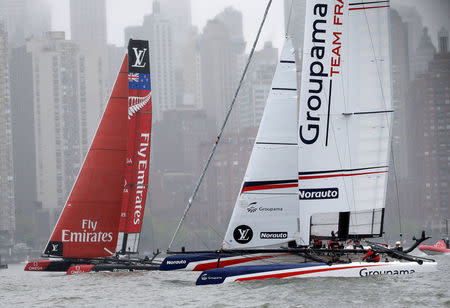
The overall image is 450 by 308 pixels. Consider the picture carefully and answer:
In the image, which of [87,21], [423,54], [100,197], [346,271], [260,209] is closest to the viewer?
[346,271]

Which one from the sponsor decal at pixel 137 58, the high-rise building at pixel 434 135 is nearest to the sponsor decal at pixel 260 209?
the sponsor decal at pixel 137 58

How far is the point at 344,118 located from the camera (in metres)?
20.9

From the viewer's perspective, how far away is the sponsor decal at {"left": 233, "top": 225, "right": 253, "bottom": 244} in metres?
21.1

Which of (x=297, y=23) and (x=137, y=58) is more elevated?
(x=297, y=23)

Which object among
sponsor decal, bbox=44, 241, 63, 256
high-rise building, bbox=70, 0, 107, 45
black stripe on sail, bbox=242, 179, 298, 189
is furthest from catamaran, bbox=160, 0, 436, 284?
high-rise building, bbox=70, 0, 107, 45

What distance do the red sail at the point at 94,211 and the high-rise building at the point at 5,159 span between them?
191ft

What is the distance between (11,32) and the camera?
136 metres

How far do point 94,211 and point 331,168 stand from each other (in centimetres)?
877

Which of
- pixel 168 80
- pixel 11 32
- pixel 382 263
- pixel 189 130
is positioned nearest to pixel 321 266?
pixel 382 263

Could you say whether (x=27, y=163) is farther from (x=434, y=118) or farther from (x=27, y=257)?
(x=434, y=118)

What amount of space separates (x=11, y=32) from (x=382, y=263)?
→ 12094 cm

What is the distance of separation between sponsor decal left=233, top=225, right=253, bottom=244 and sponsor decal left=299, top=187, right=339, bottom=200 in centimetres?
119

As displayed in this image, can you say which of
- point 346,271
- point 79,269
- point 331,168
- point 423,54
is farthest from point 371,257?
point 423,54

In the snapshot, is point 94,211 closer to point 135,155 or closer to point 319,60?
point 135,155
